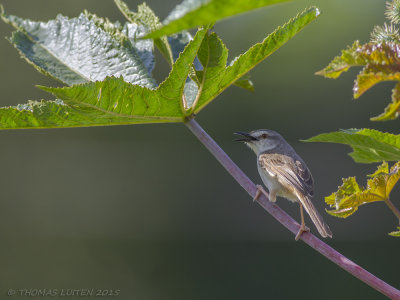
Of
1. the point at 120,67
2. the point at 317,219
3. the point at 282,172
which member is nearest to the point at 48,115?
the point at 120,67

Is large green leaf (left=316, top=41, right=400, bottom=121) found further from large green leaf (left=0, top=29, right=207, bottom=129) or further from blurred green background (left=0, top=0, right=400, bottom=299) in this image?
blurred green background (left=0, top=0, right=400, bottom=299)

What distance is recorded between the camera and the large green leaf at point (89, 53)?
6.27 ft

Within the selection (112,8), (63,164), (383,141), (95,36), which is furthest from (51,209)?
(383,141)

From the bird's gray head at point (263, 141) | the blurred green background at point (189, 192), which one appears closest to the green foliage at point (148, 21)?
the bird's gray head at point (263, 141)

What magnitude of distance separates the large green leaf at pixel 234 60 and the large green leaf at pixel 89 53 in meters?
0.36

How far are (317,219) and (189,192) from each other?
24.6 ft

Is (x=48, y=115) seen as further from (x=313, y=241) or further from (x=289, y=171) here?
(x=289, y=171)

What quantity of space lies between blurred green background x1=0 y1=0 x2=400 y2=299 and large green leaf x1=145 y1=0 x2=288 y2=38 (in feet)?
27.9

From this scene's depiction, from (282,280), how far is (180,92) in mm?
8177

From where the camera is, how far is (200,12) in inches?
25.7

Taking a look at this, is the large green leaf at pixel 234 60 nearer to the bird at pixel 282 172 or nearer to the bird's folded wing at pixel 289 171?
the bird at pixel 282 172

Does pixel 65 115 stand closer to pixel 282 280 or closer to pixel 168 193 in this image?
pixel 282 280

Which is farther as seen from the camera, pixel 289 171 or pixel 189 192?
pixel 189 192

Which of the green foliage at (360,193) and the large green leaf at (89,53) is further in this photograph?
the large green leaf at (89,53)
